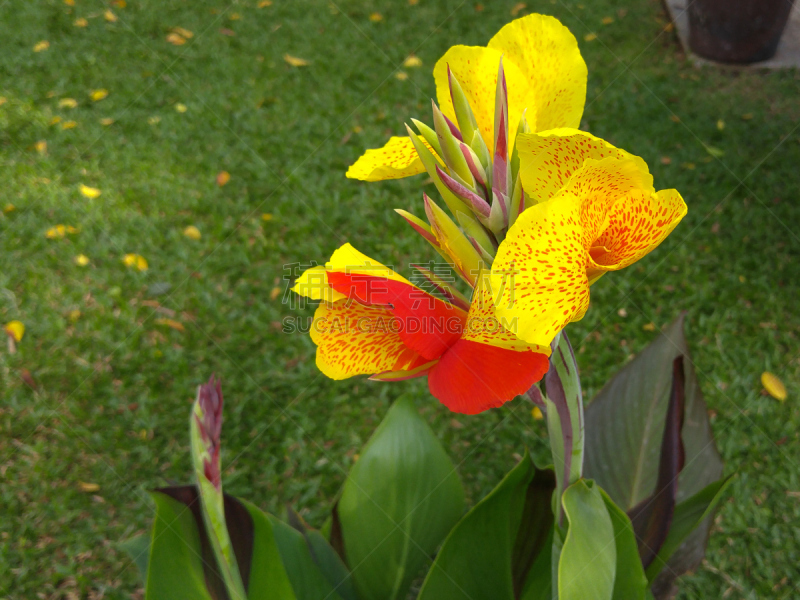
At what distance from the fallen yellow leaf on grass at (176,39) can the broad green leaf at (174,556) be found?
3284mm

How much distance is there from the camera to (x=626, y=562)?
88 centimetres

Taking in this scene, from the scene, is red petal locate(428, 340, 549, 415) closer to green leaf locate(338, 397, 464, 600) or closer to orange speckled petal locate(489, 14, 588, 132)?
orange speckled petal locate(489, 14, 588, 132)

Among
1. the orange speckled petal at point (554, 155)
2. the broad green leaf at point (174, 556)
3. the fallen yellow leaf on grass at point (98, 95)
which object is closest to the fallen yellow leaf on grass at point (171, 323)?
the broad green leaf at point (174, 556)

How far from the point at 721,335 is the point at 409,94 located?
6.05ft

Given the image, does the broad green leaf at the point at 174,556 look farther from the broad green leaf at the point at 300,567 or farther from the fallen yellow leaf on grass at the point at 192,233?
the fallen yellow leaf on grass at the point at 192,233

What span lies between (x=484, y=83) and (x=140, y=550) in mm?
1005

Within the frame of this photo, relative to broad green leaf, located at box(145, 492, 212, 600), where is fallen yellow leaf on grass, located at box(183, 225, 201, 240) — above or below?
below

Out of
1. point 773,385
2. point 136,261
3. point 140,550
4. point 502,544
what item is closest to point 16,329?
point 136,261

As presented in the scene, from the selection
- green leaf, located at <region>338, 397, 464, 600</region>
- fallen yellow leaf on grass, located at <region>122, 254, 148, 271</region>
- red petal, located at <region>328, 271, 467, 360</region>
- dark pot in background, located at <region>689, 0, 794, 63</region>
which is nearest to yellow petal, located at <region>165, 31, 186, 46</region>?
fallen yellow leaf on grass, located at <region>122, 254, 148, 271</region>

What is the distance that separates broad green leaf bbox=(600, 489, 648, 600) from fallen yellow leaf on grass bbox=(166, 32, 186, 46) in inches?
140

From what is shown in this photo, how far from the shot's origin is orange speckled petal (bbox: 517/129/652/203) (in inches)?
21.4

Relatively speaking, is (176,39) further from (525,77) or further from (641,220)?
(641,220)

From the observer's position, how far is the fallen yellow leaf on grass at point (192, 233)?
2.47 m

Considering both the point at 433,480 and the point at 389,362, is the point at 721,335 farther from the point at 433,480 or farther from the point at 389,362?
the point at 389,362
